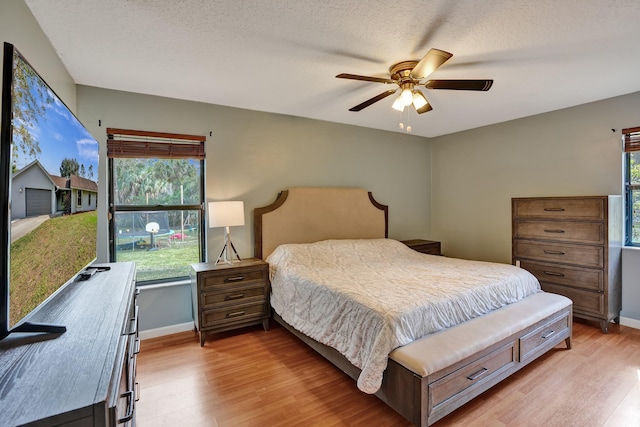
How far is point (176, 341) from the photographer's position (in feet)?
9.98

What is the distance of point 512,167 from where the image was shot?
13.6 ft

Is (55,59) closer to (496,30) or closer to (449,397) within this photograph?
(496,30)

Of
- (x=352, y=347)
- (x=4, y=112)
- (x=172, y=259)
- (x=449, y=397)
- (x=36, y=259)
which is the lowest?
(x=449, y=397)

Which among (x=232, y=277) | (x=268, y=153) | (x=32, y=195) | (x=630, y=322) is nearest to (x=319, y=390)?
(x=232, y=277)

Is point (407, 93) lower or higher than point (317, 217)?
higher

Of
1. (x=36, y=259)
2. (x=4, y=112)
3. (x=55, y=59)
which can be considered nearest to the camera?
(x=4, y=112)

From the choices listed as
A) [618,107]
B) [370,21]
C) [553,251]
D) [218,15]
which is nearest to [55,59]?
[218,15]

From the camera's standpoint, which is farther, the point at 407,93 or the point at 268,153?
the point at 268,153

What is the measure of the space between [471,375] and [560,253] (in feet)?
7.52

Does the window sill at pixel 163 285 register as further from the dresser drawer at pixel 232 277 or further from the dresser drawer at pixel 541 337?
the dresser drawer at pixel 541 337

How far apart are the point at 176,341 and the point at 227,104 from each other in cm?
252

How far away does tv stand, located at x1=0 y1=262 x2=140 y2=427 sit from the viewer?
0.67 meters

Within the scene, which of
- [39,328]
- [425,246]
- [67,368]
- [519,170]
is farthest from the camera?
[425,246]

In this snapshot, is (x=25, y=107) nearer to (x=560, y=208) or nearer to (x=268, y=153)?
(x=268, y=153)
